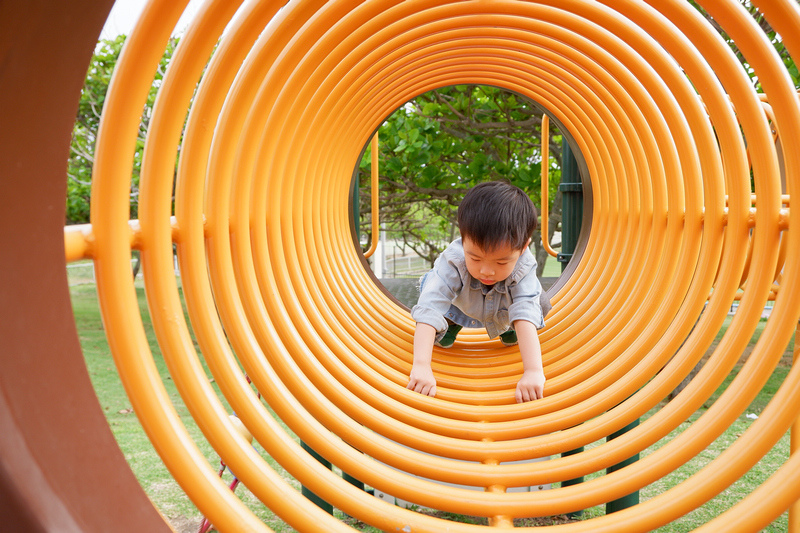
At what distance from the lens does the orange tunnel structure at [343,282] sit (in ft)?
2.26

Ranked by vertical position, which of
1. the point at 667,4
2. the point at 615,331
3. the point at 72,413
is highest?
the point at 667,4

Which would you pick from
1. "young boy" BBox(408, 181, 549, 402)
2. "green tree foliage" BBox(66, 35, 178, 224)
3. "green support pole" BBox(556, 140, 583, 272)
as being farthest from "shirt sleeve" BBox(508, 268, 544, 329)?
"green tree foliage" BBox(66, 35, 178, 224)

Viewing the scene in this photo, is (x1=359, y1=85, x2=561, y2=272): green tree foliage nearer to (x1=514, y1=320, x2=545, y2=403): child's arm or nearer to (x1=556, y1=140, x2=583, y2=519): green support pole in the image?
(x1=556, y1=140, x2=583, y2=519): green support pole

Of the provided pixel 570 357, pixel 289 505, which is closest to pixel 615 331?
pixel 570 357

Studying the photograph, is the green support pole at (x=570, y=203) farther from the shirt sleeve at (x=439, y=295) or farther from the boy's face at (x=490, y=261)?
the boy's face at (x=490, y=261)

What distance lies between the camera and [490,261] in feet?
7.50

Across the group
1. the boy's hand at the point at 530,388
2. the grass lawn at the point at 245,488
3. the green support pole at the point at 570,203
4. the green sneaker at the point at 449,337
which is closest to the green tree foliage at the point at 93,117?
the grass lawn at the point at 245,488

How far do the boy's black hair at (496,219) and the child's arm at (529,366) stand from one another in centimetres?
32

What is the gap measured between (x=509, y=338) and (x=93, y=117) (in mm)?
8380

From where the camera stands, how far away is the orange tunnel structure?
69cm

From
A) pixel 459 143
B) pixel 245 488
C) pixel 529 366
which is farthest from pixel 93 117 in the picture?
pixel 529 366

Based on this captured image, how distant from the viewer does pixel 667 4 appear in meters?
1.37

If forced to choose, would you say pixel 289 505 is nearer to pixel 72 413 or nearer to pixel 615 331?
pixel 72 413

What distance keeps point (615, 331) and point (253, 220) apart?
4.66 feet
